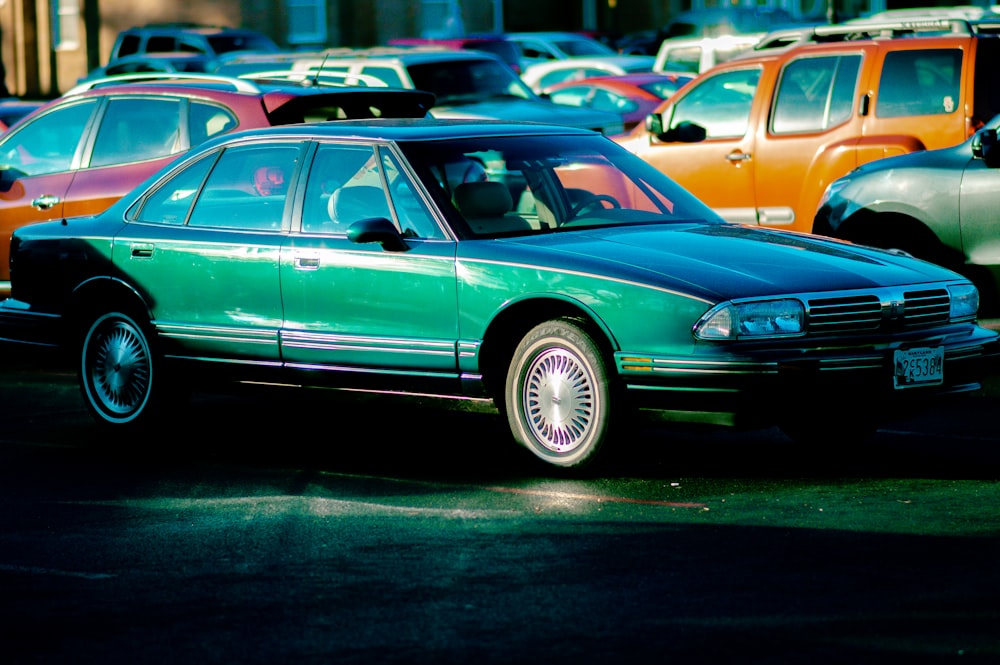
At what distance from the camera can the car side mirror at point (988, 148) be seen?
36.9ft

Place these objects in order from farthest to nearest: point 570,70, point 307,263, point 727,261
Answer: point 570,70 < point 307,263 < point 727,261

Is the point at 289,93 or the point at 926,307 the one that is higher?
the point at 289,93

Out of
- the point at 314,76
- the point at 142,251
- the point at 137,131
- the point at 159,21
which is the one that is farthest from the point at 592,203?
the point at 159,21

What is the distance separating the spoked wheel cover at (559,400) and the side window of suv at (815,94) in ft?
21.2

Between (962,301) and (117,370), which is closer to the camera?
(962,301)

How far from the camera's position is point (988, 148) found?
11.3m

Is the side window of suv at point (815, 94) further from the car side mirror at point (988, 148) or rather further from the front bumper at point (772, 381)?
the front bumper at point (772, 381)

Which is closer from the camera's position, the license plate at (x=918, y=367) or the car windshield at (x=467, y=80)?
the license plate at (x=918, y=367)

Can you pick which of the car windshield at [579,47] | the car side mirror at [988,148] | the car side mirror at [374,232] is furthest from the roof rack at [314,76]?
the car windshield at [579,47]

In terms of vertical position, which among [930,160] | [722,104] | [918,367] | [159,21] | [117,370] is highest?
[159,21]

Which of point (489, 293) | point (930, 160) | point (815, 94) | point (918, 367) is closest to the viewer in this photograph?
point (918, 367)

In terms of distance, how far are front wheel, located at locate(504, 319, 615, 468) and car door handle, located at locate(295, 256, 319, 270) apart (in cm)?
115

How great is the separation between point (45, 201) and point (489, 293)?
18.5 ft

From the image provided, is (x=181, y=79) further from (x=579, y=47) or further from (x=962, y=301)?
(x=579, y=47)
